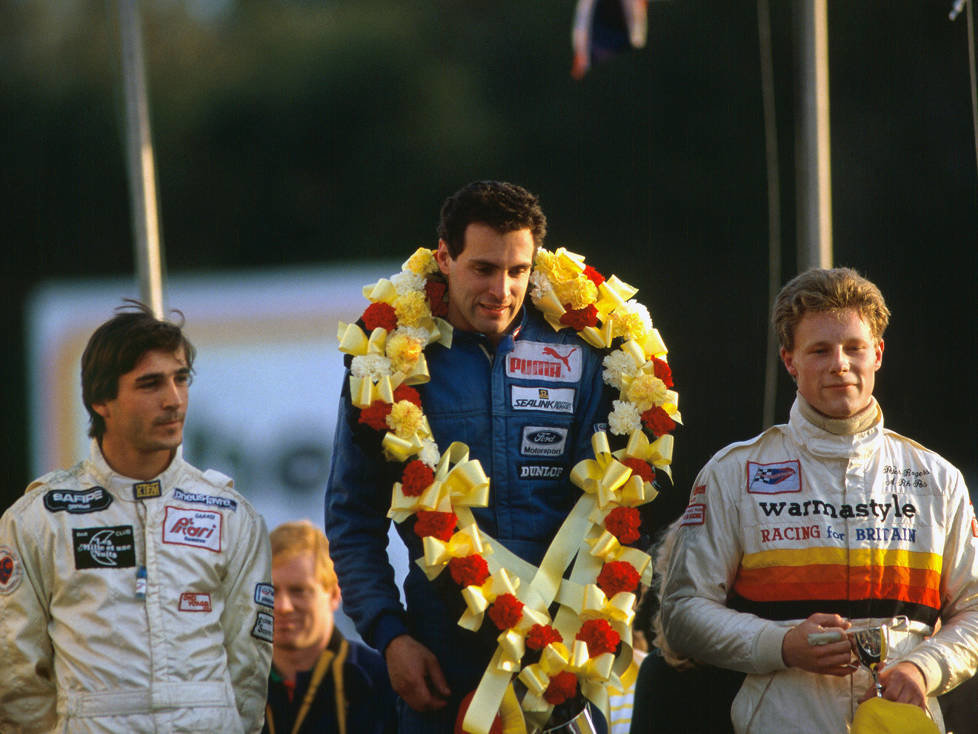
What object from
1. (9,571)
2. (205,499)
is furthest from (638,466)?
(9,571)

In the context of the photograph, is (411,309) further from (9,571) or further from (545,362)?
(9,571)

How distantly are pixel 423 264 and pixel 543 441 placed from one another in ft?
2.19

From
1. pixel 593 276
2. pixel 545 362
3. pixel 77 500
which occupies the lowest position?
pixel 77 500

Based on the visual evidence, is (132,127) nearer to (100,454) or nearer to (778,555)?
(100,454)

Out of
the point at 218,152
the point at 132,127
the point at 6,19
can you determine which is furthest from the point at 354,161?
the point at 6,19

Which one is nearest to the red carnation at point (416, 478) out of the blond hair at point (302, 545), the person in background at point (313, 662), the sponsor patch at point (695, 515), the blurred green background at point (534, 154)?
the sponsor patch at point (695, 515)

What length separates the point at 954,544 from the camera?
11.9 feet

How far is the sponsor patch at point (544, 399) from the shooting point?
373 cm

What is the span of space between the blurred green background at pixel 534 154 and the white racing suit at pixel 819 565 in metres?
1.60

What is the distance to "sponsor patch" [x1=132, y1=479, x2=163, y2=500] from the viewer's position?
3670 mm

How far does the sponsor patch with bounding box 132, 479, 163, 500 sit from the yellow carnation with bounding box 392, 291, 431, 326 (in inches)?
32.2

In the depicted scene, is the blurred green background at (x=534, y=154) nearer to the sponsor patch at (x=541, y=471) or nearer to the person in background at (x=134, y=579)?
the sponsor patch at (x=541, y=471)

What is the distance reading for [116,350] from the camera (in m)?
3.78

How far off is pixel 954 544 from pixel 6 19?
504 centimetres
